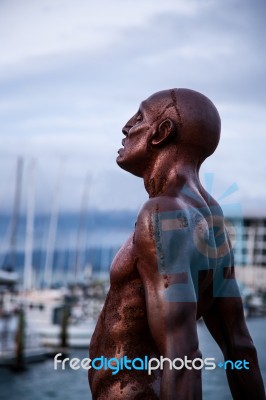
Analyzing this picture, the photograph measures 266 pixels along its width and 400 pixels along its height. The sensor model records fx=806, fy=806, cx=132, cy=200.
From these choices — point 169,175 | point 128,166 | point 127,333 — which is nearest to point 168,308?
point 127,333

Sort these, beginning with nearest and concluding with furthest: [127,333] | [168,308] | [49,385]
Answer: [168,308]
[127,333]
[49,385]

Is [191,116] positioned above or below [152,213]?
above

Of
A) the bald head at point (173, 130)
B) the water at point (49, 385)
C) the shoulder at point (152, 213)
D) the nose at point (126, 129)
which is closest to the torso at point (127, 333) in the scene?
the shoulder at point (152, 213)

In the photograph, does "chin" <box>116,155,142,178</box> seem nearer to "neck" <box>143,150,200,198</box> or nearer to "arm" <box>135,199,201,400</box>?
"neck" <box>143,150,200,198</box>

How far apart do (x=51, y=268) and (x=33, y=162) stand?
9.09 meters

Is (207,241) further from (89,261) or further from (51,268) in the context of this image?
(89,261)

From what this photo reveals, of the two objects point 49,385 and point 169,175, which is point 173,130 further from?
point 49,385

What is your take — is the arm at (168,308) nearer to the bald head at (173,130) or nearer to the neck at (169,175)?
the neck at (169,175)

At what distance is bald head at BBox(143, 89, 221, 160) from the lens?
3314 mm

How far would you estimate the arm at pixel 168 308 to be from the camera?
9.53 ft

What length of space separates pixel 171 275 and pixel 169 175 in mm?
511

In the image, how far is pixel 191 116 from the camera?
3.31 metres

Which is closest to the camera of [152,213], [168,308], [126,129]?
[168,308]

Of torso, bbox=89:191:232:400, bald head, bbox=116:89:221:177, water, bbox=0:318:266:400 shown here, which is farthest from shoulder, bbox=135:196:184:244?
water, bbox=0:318:266:400
